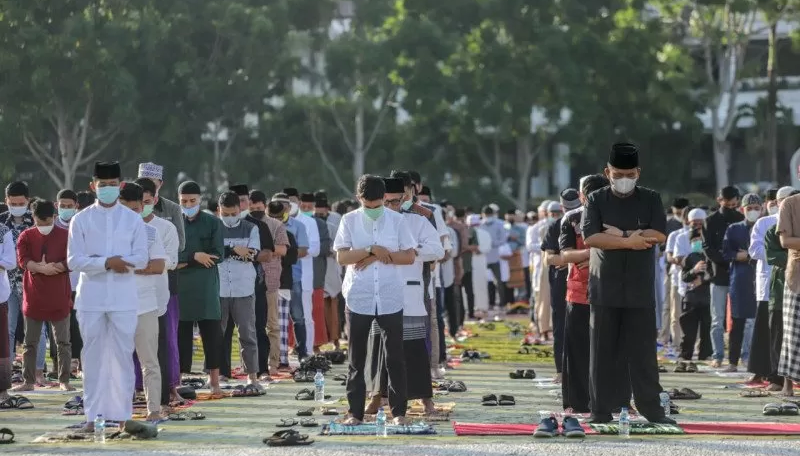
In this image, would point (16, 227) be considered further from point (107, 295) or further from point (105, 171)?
point (107, 295)

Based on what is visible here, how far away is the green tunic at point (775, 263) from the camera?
1689 centimetres

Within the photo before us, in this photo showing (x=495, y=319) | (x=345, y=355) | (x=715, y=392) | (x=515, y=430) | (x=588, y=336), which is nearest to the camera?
(x=515, y=430)

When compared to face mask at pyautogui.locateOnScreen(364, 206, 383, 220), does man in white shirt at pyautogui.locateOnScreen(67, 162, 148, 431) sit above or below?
below

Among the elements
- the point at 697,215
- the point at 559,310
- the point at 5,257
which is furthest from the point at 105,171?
the point at 697,215

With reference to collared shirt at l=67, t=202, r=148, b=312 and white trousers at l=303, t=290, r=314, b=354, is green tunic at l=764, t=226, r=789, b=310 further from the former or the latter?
white trousers at l=303, t=290, r=314, b=354

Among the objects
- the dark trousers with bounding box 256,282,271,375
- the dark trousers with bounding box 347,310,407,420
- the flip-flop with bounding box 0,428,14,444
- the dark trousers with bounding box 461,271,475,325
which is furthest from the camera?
the dark trousers with bounding box 461,271,475,325

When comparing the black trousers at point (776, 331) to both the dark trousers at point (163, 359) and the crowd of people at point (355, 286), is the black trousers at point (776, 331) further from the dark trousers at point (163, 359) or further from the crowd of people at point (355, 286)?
the dark trousers at point (163, 359)

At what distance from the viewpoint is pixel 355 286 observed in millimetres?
14125

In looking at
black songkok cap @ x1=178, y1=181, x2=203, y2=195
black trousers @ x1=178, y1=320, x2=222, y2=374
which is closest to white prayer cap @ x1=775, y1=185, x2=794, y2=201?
black trousers @ x1=178, y1=320, x2=222, y2=374

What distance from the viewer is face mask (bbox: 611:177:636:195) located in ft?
45.4

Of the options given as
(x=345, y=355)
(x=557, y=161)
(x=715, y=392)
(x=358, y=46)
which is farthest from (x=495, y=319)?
(x=557, y=161)

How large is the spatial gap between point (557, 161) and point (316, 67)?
408 inches

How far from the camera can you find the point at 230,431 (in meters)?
14.1

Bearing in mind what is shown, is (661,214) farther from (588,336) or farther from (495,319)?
(495,319)
